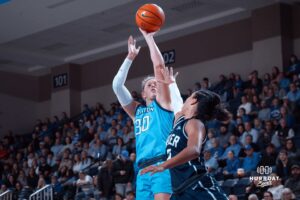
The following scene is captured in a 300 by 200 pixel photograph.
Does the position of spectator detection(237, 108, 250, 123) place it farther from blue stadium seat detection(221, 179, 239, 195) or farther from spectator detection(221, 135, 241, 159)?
blue stadium seat detection(221, 179, 239, 195)

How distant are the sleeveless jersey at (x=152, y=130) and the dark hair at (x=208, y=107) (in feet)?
3.85

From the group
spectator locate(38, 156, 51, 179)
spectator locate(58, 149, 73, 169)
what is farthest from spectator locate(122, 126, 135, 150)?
spectator locate(38, 156, 51, 179)

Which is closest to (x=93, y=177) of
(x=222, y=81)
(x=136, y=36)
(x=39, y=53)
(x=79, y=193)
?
(x=79, y=193)

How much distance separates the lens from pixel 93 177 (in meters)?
14.9

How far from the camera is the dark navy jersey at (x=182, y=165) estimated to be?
14.6 feet

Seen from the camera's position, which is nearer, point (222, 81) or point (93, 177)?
point (93, 177)

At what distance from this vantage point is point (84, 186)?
14594 mm

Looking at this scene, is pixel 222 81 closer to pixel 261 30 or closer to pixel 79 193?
pixel 261 30

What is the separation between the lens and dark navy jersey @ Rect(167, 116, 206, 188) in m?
Answer: 4.44

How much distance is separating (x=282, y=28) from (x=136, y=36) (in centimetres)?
486

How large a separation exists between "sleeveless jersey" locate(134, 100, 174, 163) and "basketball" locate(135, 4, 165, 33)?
0.73 meters

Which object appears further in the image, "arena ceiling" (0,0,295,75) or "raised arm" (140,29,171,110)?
"arena ceiling" (0,0,295,75)

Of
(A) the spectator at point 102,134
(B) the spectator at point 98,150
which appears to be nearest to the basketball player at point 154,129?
(B) the spectator at point 98,150

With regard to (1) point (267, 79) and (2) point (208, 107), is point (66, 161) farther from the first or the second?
(2) point (208, 107)
